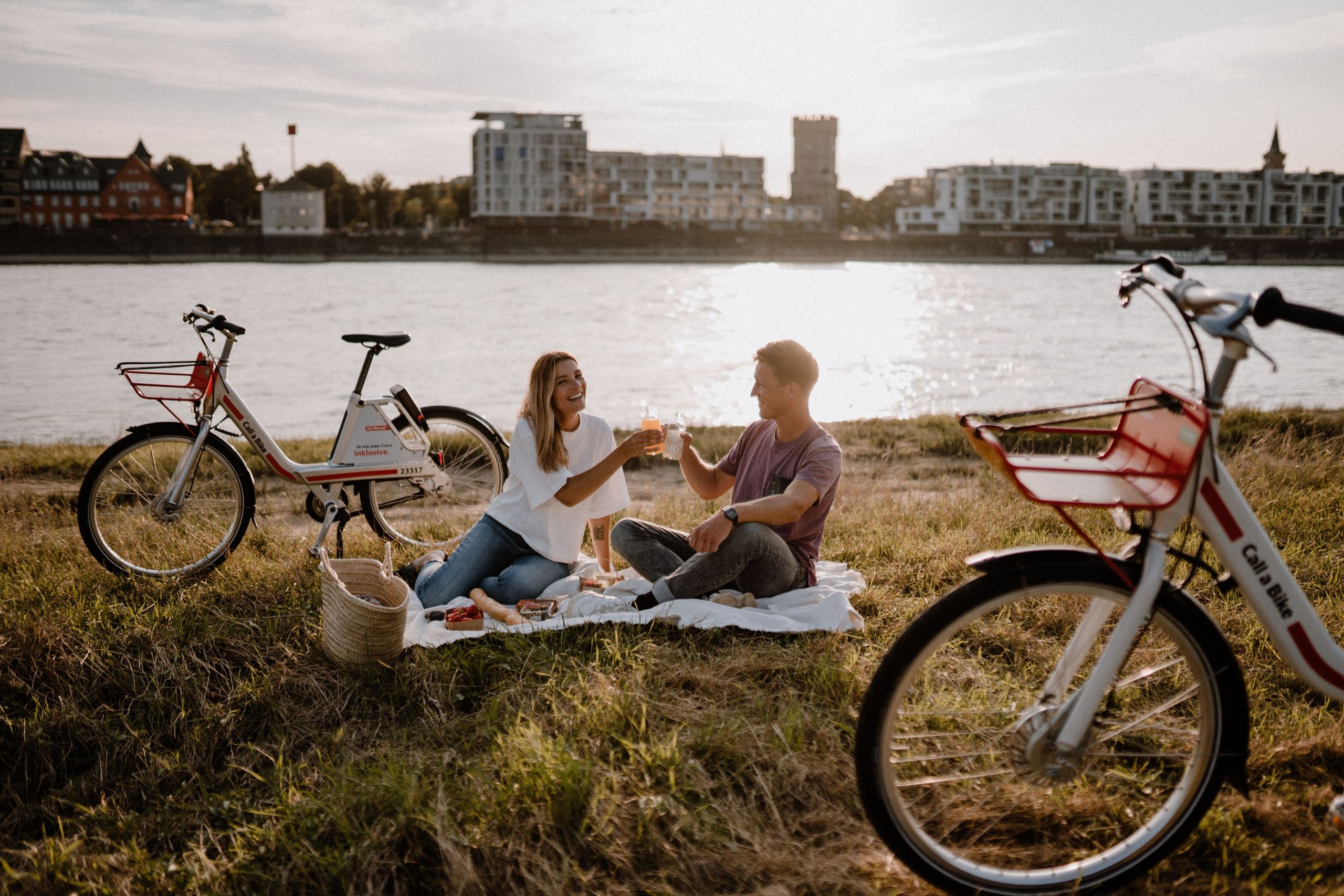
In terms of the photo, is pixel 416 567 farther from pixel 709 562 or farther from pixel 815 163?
pixel 815 163

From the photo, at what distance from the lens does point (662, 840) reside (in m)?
2.61

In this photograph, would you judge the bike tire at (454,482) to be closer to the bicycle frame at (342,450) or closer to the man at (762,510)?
the bicycle frame at (342,450)

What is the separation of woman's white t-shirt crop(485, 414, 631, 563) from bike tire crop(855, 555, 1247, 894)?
1630 mm

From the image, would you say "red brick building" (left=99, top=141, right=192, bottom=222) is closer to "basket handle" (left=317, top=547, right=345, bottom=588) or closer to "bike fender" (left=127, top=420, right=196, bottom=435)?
"bike fender" (left=127, top=420, right=196, bottom=435)

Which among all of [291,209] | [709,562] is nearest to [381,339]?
[709,562]

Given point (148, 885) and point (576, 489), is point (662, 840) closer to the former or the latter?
point (148, 885)

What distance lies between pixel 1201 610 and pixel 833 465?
1.85 m

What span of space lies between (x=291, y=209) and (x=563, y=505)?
4299 inches

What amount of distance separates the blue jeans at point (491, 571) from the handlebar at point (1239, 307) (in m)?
2.88

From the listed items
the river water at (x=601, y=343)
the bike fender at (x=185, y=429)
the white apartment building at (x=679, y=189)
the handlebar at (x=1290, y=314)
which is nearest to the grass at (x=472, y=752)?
the bike fender at (x=185, y=429)

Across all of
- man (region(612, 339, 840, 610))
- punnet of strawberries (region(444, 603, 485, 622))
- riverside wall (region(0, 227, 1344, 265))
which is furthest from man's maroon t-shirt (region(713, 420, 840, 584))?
riverside wall (region(0, 227, 1344, 265))

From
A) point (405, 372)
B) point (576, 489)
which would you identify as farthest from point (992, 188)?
point (576, 489)

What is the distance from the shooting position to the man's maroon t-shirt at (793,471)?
3947 millimetres

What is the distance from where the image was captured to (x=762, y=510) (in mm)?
3887
